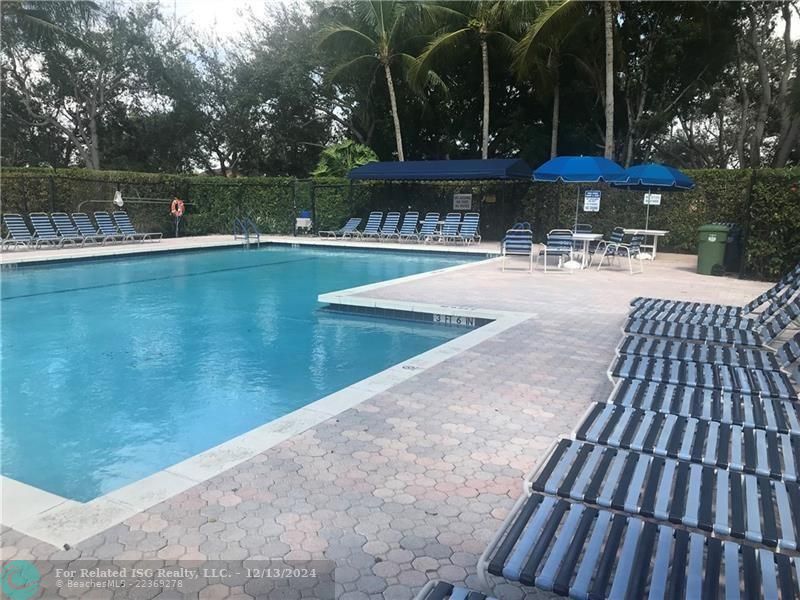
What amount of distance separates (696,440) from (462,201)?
17332 mm

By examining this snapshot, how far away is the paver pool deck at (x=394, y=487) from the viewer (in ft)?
7.89

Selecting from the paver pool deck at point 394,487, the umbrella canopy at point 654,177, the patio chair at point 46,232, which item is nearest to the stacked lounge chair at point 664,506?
the paver pool deck at point 394,487

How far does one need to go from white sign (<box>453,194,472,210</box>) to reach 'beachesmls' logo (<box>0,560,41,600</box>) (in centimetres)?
1827

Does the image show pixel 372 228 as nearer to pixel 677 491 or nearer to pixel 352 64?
pixel 352 64

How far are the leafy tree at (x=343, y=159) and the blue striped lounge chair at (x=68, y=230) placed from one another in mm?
8963

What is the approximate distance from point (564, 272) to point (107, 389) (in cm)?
881

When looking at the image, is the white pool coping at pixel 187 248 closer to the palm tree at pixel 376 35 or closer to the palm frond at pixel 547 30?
the palm frond at pixel 547 30

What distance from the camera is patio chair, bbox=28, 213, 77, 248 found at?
50.7 ft

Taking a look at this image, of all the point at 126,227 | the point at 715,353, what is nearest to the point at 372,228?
the point at 126,227

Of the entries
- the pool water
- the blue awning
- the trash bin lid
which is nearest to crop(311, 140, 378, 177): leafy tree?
the blue awning

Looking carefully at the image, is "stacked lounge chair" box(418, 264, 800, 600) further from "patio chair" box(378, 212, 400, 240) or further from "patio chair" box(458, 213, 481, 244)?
"patio chair" box(378, 212, 400, 240)

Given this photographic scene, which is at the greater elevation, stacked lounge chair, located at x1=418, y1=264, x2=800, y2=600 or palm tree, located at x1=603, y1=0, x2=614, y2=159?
palm tree, located at x1=603, y1=0, x2=614, y2=159

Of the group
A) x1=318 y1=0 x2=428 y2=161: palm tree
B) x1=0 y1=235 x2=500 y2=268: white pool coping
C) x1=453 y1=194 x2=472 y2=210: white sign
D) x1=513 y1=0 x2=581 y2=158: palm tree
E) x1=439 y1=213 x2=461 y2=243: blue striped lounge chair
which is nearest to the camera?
x1=0 y1=235 x2=500 y2=268: white pool coping

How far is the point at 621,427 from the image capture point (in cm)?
311
